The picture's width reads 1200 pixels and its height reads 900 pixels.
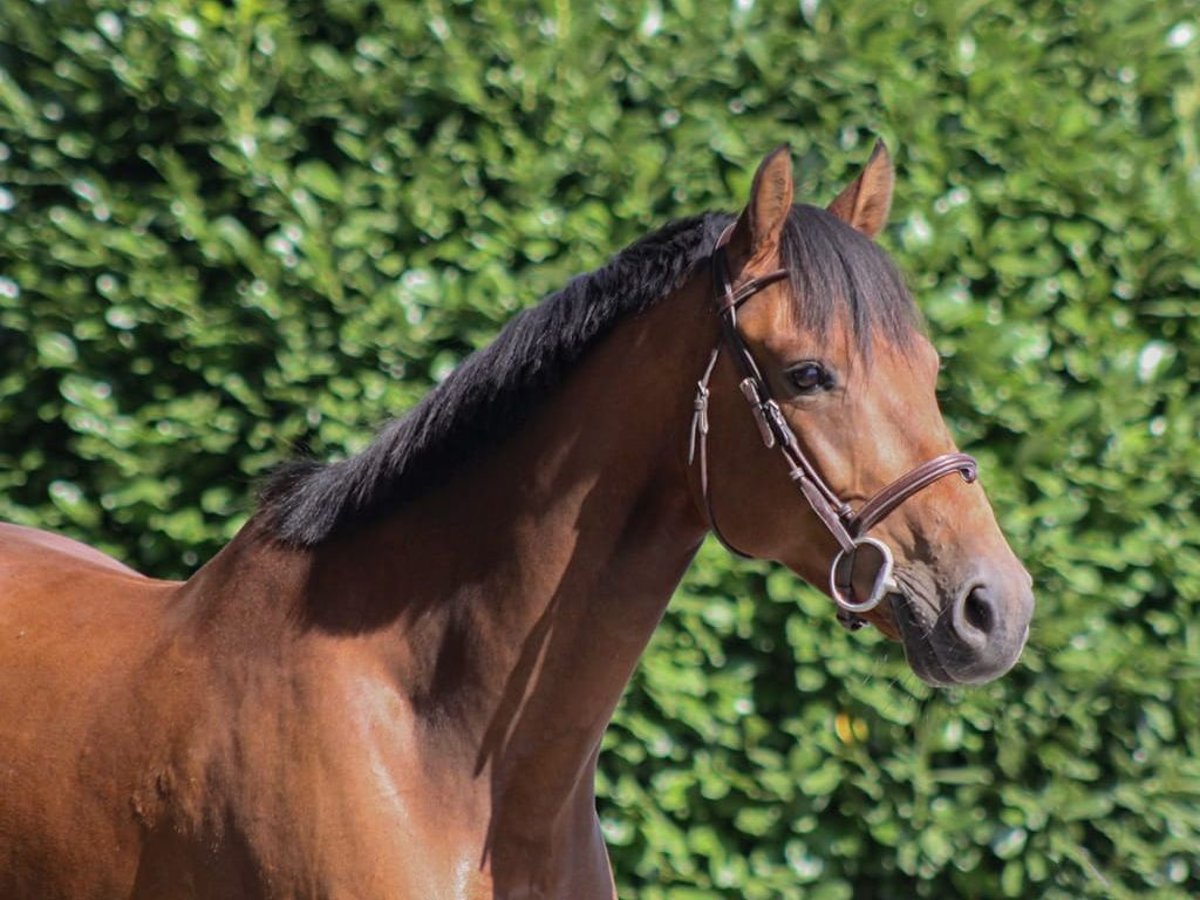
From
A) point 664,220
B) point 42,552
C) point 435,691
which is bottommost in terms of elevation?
point 664,220

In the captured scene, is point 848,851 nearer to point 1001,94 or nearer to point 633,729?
point 633,729

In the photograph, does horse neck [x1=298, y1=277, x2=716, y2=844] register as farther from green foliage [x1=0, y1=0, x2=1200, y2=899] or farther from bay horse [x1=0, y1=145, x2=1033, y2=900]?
green foliage [x1=0, y1=0, x2=1200, y2=899]

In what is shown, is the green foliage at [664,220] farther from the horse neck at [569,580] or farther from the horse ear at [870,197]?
the horse neck at [569,580]

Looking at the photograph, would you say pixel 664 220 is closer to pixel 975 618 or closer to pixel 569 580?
pixel 569 580

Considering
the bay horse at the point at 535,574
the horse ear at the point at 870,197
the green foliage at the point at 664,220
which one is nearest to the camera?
the bay horse at the point at 535,574

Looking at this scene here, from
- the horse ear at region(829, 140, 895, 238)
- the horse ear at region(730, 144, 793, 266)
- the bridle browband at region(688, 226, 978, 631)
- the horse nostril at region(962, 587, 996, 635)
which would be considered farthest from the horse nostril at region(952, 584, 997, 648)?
the horse ear at region(829, 140, 895, 238)

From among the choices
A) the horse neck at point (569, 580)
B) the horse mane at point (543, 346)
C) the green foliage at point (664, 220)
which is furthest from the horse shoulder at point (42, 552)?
the horse neck at point (569, 580)

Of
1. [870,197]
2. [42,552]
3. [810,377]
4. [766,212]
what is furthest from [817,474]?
[42,552]

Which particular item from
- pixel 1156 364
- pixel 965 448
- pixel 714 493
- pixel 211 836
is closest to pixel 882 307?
pixel 714 493

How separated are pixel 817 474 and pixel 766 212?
1.33 ft

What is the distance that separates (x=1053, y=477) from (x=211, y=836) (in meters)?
2.46

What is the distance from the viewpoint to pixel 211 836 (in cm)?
236

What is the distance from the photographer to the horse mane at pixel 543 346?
2266 mm

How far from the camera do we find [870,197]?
2.60 metres
